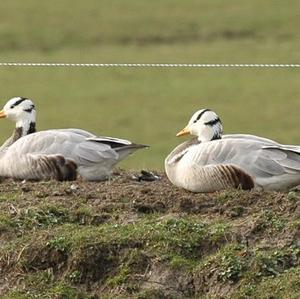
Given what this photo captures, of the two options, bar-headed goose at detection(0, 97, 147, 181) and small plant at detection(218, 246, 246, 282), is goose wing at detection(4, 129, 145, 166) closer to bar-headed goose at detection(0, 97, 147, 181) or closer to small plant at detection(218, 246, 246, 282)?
bar-headed goose at detection(0, 97, 147, 181)

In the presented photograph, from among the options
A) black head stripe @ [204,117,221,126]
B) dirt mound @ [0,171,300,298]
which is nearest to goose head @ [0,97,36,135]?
black head stripe @ [204,117,221,126]

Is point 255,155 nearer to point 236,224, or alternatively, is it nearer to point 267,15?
point 236,224

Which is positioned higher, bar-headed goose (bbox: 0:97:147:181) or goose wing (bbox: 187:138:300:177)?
goose wing (bbox: 187:138:300:177)

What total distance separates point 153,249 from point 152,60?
18928 millimetres

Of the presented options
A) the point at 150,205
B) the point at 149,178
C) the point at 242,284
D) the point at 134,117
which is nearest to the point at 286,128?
the point at 134,117

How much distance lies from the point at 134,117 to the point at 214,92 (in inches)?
115

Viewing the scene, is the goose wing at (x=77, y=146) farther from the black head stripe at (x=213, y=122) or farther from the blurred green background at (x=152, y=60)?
the blurred green background at (x=152, y=60)

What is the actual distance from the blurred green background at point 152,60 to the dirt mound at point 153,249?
6.93 m

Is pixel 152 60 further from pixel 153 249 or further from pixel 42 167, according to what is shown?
pixel 153 249

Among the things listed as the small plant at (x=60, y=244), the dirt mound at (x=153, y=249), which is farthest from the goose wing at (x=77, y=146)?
the small plant at (x=60, y=244)

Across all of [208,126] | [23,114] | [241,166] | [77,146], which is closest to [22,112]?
[23,114]

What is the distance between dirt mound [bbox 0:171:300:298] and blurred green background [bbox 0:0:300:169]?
6.93m

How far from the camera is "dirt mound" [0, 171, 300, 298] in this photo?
9141 millimetres

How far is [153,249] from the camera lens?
31.0ft
